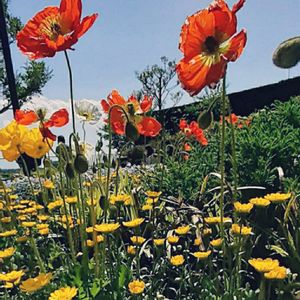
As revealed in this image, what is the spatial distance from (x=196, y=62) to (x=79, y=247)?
936mm

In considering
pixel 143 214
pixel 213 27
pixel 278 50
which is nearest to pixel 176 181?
pixel 143 214

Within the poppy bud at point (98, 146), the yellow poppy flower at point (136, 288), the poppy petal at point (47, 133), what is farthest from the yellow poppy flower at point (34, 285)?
the poppy bud at point (98, 146)

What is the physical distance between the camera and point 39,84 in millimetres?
14164

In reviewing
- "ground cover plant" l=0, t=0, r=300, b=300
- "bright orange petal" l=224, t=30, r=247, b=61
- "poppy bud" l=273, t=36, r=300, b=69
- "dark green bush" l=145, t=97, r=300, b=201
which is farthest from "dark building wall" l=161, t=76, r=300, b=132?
"bright orange petal" l=224, t=30, r=247, b=61

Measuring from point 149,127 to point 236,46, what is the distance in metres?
0.56

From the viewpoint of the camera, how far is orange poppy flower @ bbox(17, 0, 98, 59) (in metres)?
1.03

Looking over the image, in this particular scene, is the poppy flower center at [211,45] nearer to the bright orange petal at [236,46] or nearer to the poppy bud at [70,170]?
the bright orange petal at [236,46]

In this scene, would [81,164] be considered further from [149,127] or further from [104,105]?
[104,105]

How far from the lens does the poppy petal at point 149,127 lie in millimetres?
1353

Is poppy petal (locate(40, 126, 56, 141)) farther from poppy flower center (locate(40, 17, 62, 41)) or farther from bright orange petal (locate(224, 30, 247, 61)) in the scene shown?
bright orange petal (locate(224, 30, 247, 61))

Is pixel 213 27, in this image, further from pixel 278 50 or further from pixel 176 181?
pixel 278 50

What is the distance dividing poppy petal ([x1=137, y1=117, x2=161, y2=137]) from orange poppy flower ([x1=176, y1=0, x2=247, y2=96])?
46 cm

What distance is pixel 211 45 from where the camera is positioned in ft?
2.90

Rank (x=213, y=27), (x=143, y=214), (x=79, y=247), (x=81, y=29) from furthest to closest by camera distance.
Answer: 1. (x=143, y=214)
2. (x=79, y=247)
3. (x=81, y=29)
4. (x=213, y=27)
